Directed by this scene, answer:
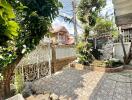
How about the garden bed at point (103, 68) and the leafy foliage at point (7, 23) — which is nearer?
the leafy foliage at point (7, 23)

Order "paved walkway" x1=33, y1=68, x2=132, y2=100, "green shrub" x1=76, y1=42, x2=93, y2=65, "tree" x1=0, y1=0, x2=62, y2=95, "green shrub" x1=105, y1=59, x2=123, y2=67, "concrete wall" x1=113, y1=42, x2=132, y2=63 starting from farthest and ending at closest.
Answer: "concrete wall" x1=113, y1=42, x2=132, y2=63 → "green shrub" x1=76, y1=42, x2=93, y2=65 → "green shrub" x1=105, y1=59, x2=123, y2=67 → "paved walkway" x1=33, y1=68, x2=132, y2=100 → "tree" x1=0, y1=0, x2=62, y2=95

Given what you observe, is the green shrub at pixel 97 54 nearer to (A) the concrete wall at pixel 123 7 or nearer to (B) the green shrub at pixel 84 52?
(B) the green shrub at pixel 84 52

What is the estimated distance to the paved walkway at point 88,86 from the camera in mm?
5691

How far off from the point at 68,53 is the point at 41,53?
4.28 metres

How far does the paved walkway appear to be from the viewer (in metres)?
5.69

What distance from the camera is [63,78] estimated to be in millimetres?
8047

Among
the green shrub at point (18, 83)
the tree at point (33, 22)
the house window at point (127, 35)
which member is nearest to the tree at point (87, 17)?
the house window at point (127, 35)

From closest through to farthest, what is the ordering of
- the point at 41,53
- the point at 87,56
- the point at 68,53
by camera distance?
the point at 41,53, the point at 87,56, the point at 68,53

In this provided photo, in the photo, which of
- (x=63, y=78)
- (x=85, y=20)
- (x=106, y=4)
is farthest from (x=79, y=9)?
(x=63, y=78)

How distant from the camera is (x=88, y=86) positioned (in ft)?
21.8

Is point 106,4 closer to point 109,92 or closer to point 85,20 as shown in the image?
point 85,20

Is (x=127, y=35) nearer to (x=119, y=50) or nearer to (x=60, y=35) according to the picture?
(x=119, y=50)

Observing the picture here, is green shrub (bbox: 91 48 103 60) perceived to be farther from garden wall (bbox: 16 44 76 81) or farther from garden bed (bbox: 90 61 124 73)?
garden wall (bbox: 16 44 76 81)

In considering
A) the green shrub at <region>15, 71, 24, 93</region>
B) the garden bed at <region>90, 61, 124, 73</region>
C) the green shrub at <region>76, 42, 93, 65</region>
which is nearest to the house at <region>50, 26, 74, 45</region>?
the green shrub at <region>76, 42, 93, 65</region>
